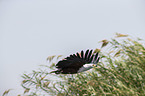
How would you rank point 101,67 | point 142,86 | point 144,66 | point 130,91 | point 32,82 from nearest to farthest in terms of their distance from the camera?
point 130,91 → point 142,86 → point 144,66 → point 101,67 → point 32,82

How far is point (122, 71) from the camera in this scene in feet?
13.3

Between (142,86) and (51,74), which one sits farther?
(51,74)

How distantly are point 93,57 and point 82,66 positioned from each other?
0.27 metres

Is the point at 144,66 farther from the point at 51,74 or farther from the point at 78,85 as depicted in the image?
the point at 51,74

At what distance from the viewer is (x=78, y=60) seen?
4465 millimetres

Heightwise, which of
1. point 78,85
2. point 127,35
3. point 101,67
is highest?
point 127,35

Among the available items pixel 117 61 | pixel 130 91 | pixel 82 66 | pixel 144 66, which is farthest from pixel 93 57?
pixel 130 91

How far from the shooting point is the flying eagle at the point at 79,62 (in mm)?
4406

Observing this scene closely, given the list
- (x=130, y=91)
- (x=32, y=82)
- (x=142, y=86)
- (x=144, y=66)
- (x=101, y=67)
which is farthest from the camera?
(x=32, y=82)

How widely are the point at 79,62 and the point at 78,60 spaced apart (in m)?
0.07

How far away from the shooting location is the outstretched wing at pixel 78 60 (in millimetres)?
4387

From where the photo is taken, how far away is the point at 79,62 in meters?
4.51

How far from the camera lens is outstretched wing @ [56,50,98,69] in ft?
14.4

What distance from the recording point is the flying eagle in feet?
14.5
